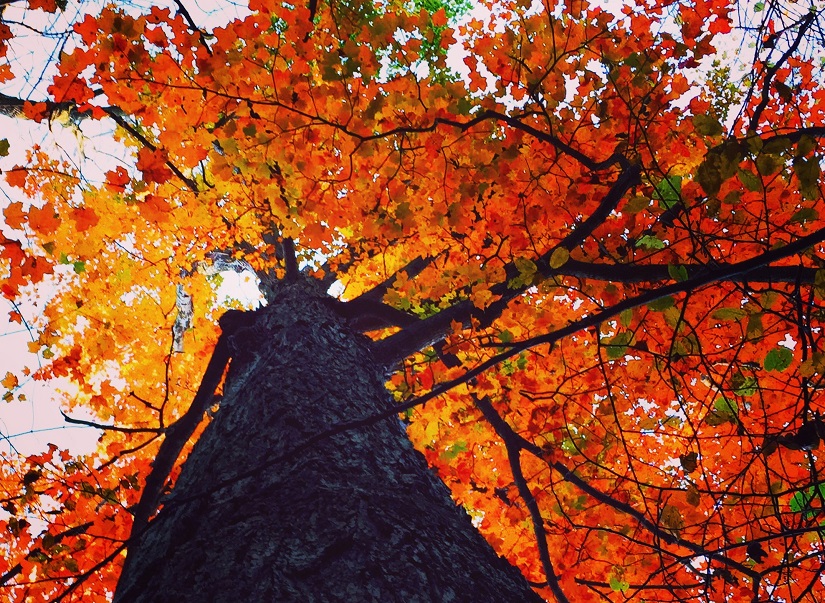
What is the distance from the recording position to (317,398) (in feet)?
9.02

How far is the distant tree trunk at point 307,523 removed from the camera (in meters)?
1.48

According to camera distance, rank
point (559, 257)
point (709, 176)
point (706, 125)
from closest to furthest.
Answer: point (709, 176)
point (706, 125)
point (559, 257)

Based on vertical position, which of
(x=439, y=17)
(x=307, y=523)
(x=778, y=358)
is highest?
(x=439, y=17)

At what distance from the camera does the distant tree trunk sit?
1.48 meters

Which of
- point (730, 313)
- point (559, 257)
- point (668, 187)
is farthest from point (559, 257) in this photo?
point (730, 313)

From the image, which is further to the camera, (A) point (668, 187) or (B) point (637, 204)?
(B) point (637, 204)

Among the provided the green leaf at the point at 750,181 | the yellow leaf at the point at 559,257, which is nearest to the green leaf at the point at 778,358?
the green leaf at the point at 750,181

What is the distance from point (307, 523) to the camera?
1688 mm

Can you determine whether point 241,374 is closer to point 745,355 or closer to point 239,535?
point 239,535

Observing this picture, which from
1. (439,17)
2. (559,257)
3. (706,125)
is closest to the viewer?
(706,125)

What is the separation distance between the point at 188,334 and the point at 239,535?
8330 mm

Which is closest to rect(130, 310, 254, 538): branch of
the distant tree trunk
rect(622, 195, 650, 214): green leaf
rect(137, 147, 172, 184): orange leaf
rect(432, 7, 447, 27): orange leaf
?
the distant tree trunk

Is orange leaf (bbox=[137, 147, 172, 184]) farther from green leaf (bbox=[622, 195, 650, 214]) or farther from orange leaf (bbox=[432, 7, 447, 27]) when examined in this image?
orange leaf (bbox=[432, 7, 447, 27])

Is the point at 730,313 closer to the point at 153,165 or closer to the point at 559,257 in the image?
the point at 559,257
